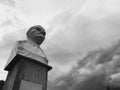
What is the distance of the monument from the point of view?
356 cm

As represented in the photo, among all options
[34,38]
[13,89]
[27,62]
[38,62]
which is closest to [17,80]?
[13,89]

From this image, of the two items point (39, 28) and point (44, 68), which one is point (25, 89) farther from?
point (39, 28)

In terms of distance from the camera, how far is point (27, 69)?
3.87 m

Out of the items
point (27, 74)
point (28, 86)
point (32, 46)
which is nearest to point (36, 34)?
point (32, 46)

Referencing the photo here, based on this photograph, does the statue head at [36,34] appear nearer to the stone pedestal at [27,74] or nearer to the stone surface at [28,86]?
the stone pedestal at [27,74]

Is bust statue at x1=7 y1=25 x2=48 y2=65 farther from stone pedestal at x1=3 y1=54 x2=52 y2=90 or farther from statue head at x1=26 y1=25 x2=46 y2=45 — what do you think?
stone pedestal at x1=3 y1=54 x2=52 y2=90

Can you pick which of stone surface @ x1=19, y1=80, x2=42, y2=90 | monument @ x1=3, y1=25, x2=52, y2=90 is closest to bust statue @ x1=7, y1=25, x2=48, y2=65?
monument @ x1=3, y1=25, x2=52, y2=90

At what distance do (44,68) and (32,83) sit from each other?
0.84 m

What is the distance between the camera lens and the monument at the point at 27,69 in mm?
3564

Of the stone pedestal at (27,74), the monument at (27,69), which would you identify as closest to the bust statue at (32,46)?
the monument at (27,69)

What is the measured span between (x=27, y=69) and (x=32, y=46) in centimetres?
114

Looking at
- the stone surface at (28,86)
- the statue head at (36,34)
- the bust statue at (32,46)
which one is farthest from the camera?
the statue head at (36,34)

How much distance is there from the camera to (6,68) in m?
4.57

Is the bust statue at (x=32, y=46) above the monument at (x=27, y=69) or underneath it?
above
